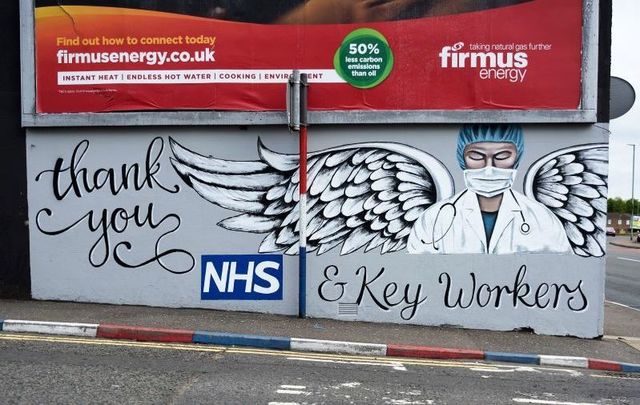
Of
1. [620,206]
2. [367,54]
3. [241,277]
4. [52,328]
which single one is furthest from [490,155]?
[620,206]

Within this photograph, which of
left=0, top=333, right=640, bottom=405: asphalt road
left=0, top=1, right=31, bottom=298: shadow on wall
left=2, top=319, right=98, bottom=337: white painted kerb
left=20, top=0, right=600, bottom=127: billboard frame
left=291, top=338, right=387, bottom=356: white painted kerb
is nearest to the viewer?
left=0, top=333, right=640, bottom=405: asphalt road

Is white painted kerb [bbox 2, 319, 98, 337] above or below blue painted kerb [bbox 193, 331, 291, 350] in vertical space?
above

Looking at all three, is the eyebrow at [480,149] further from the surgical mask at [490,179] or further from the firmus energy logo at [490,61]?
the firmus energy logo at [490,61]

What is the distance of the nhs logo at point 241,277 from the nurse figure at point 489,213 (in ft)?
7.05

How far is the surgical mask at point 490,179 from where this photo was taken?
29.8 ft

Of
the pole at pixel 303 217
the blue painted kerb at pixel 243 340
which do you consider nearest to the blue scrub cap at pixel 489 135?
the pole at pixel 303 217

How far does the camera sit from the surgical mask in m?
9.09

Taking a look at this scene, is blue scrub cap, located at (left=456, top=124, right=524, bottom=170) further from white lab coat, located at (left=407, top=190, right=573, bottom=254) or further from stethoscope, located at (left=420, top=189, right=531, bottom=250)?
white lab coat, located at (left=407, top=190, right=573, bottom=254)

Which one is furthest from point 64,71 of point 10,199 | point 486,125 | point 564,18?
point 564,18

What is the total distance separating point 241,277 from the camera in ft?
30.6

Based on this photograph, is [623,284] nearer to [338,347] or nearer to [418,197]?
[418,197]

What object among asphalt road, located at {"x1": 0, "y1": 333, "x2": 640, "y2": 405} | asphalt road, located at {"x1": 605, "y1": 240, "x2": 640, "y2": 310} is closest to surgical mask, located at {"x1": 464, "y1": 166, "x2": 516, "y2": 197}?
asphalt road, located at {"x1": 0, "y1": 333, "x2": 640, "y2": 405}

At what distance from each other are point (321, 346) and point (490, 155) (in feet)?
12.8

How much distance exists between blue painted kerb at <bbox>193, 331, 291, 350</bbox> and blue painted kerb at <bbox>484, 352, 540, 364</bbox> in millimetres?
2590
